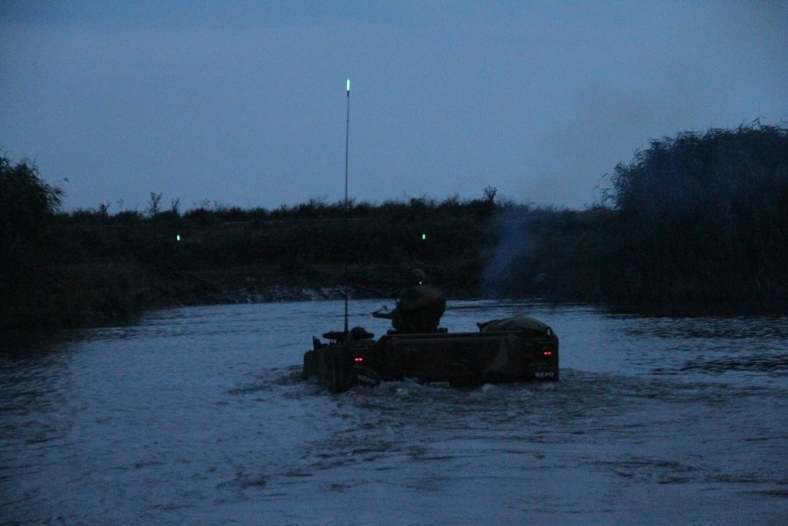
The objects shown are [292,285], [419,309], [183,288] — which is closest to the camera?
[419,309]

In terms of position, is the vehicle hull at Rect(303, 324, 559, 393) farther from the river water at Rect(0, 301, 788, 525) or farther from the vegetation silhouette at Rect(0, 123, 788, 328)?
the vegetation silhouette at Rect(0, 123, 788, 328)

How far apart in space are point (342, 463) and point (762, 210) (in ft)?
103

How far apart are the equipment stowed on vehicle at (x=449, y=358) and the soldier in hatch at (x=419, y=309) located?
0.77 metres

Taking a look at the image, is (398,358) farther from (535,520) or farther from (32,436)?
(535,520)

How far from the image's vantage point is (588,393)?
45.4 feet

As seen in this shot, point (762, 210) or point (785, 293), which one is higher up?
point (762, 210)

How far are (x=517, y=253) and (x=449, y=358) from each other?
37.0m

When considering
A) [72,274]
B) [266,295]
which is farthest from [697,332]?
[266,295]

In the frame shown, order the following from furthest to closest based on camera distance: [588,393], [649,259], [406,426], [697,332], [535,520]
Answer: [649,259]
[697,332]
[588,393]
[406,426]
[535,520]

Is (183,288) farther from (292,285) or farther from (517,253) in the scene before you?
(517,253)

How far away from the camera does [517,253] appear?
166 ft

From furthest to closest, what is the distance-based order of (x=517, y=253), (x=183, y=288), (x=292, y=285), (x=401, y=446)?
1. (x=517, y=253)
2. (x=292, y=285)
3. (x=183, y=288)
4. (x=401, y=446)

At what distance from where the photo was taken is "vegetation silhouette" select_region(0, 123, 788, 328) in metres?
34.1

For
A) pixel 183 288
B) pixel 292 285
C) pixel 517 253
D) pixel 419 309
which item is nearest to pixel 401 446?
pixel 419 309
